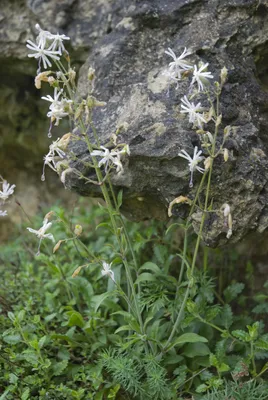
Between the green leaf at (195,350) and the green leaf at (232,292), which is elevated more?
the green leaf at (195,350)

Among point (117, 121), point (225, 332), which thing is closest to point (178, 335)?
point (225, 332)

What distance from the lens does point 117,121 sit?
2.77 meters

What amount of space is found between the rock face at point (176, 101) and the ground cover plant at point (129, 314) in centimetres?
6

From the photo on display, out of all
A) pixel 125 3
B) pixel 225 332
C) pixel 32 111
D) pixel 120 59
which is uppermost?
pixel 125 3

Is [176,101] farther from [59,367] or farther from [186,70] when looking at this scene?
[59,367]

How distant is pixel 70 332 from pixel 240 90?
5.00 feet

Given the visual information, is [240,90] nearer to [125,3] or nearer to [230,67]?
[230,67]

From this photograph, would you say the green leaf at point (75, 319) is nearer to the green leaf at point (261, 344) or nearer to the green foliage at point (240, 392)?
the green foliage at point (240, 392)

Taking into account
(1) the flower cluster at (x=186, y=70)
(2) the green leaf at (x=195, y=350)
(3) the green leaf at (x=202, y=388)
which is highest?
(1) the flower cluster at (x=186, y=70)

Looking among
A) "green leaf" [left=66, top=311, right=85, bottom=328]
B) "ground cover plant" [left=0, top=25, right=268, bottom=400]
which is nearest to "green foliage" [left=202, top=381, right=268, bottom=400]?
"ground cover plant" [left=0, top=25, right=268, bottom=400]

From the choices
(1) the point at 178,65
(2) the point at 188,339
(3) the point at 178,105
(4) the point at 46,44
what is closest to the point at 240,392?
(2) the point at 188,339

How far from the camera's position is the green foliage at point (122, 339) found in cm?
257

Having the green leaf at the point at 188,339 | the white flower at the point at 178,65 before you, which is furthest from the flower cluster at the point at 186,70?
the green leaf at the point at 188,339

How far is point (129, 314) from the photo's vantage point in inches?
103
